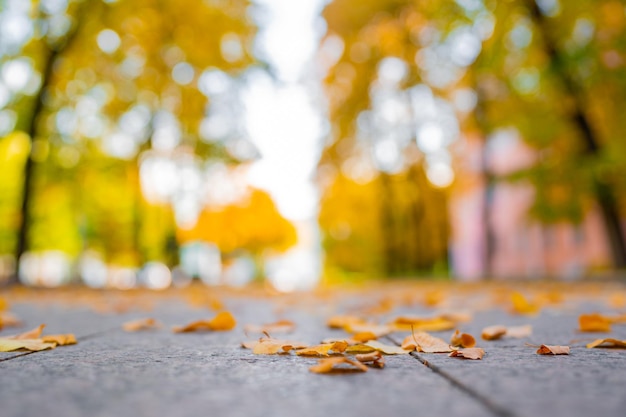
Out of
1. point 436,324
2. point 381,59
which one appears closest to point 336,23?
point 381,59

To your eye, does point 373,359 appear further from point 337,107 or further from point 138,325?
point 337,107

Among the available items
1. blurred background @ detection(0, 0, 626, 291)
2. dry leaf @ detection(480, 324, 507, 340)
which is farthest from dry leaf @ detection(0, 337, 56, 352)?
blurred background @ detection(0, 0, 626, 291)

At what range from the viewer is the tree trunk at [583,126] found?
8984mm

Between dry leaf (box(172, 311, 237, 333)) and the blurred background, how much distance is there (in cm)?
672

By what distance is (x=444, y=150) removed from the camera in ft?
52.3

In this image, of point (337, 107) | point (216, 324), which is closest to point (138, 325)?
point (216, 324)

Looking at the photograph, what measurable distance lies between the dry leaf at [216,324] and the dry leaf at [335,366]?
1244mm

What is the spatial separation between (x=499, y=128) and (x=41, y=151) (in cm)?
967

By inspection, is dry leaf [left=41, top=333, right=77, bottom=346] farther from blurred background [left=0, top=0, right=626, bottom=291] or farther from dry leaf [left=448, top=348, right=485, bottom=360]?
blurred background [left=0, top=0, right=626, bottom=291]

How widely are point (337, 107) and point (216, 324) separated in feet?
51.1

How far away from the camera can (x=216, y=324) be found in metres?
2.86

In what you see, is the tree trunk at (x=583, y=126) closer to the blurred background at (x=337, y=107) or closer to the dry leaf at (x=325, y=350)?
the blurred background at (x=337, y=107)

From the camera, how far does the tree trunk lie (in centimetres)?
898

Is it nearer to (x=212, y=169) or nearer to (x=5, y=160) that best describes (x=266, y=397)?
(x=212, y=169)
